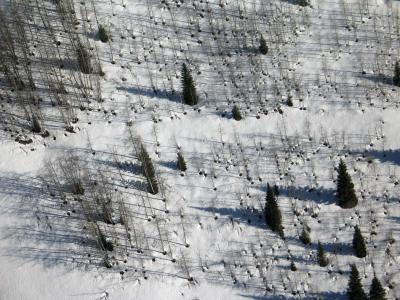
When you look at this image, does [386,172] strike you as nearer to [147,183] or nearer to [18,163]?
[147,183]

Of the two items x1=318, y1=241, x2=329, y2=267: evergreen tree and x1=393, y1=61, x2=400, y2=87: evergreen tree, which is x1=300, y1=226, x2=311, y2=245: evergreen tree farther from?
x1=393, y1=61, x2=400, y2=87: evergreen tree

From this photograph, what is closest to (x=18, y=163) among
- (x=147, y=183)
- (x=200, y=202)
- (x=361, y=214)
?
(x=147, y=183)

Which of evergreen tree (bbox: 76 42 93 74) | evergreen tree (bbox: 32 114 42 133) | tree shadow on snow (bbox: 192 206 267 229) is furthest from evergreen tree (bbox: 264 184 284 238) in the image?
evergreen tree (bbox: 32 114 42 133)

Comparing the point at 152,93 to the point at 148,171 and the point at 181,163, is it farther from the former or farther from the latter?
the point at 148,171

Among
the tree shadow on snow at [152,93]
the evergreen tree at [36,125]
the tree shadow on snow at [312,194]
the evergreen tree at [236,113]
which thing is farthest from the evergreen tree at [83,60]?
the tree shadow on snow at [312,194]

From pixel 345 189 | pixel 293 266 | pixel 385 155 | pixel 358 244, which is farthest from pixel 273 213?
pixel 385 155

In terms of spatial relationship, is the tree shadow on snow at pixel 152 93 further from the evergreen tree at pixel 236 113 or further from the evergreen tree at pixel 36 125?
the evergreen tree at pixel 36 125

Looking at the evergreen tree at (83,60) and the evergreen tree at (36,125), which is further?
the evergreen tree at (83,60)
